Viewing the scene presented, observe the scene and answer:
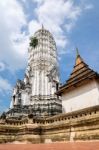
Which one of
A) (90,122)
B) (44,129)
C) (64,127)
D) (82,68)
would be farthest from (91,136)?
(82,68)

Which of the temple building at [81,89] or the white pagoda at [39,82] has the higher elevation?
the white pagoda at [39,82]

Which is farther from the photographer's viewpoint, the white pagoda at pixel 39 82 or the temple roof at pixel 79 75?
the white pagoda at pixel 39 82

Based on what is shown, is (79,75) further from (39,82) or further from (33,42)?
(33,42)

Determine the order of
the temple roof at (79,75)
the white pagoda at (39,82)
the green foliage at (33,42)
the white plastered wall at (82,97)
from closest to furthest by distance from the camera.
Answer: the white plastered wall at (82,97)
the temple roof at (79,75)
the white pagoda at (39,82)
the green foliage at (33,42)

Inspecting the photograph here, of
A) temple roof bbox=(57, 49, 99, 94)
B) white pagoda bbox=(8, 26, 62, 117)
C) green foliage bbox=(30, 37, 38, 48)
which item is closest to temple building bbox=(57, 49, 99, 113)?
temple roof bbox=(57, 49, 99, 94)

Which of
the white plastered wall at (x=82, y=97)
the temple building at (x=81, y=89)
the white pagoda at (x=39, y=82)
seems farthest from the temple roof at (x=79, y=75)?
the white pagoda at (x=39, y=82)

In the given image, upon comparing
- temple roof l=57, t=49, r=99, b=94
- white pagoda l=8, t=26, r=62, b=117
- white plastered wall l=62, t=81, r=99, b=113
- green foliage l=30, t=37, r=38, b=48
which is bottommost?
white plastered wall l=62, t=81, r=99, b=113

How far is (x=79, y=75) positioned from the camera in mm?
21641

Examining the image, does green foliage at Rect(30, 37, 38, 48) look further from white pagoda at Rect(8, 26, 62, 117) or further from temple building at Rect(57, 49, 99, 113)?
temple building at Rect(57, 49, 99, 113)

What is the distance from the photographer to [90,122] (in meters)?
12.8

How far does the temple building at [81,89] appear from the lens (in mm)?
19062

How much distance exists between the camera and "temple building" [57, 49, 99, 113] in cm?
1906

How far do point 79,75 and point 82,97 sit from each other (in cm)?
256

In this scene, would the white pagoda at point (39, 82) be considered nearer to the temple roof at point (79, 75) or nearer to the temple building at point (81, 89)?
the temple roof at point (79, 75)
